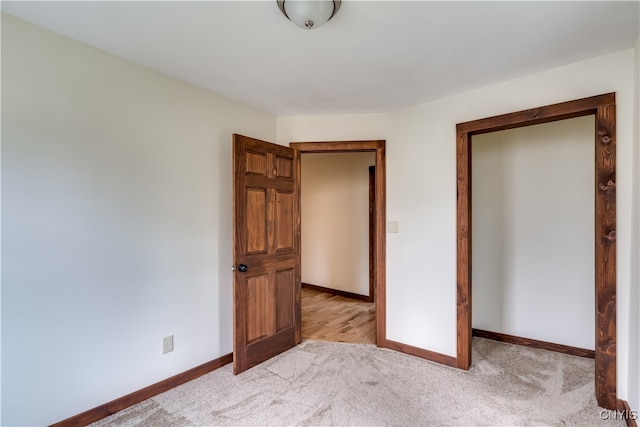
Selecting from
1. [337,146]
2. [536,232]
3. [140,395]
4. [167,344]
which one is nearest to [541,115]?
[536,232]

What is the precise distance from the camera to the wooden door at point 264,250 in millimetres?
2443

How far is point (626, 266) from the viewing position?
185cm

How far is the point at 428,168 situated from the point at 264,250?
1661mm

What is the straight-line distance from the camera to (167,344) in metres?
2.23

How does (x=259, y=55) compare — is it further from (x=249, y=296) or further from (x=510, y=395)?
(x=510, y=395)

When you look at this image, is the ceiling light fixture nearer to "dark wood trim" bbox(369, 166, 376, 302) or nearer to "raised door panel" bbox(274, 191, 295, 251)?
"raised door panel" bbox(274, 191, 295, 251)

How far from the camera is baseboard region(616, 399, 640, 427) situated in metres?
1.69

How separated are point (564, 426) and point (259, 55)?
9.71 feet

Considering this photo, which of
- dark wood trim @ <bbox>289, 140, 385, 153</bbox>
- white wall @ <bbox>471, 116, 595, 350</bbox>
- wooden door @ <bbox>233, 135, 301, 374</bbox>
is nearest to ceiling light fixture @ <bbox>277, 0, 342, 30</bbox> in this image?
wooden door @ <bbox>233, 135, 301, 374</bbox>

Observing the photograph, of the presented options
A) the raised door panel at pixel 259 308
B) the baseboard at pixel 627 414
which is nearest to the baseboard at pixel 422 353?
the baseboard at pixel 627 414

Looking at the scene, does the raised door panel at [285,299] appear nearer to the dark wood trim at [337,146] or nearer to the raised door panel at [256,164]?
the raised door panel at [256,164]

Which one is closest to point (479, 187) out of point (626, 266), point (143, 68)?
point (626, 266)

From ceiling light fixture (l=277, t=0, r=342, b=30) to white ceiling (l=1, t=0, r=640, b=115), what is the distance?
69 millimetres

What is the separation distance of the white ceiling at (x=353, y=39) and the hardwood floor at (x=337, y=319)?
247cm
